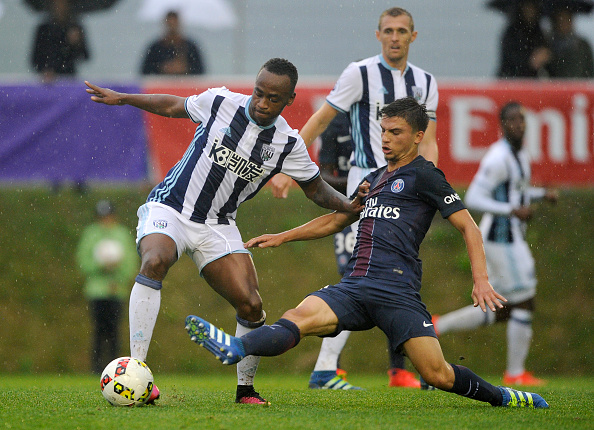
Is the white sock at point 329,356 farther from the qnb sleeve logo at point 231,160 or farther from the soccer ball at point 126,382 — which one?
the soccer ball at point 126,382

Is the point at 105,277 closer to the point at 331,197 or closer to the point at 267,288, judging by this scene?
the point at 267,288

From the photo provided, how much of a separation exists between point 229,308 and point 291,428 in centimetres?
702

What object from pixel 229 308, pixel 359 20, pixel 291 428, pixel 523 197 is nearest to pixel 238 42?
pixel 359 20

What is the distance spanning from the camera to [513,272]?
8.50 m

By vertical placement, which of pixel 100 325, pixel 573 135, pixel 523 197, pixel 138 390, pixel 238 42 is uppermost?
pixel 238 42

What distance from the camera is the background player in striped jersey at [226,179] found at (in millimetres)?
5293

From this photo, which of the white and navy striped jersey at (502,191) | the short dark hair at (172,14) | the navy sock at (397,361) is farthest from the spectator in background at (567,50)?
the navy sock at (397,361)

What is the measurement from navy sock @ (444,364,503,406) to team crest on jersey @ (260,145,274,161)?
1.78 metres

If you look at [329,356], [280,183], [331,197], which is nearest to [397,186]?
[331,197]

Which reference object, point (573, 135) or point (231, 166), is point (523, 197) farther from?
point (231, 166)

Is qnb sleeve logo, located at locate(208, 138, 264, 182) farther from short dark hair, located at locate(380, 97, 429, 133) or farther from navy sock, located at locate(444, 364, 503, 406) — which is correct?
navy sock, located at locate(444, 364, 503, 406)

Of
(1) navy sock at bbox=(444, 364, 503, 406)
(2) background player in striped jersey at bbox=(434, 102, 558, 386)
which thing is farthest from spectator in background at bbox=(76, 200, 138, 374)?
(1) navy sock at bbox=(444, 364, 503, 406)

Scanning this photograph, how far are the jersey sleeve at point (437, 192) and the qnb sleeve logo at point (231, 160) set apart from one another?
43.6 inches

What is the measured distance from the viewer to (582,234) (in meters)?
A: 11.9
